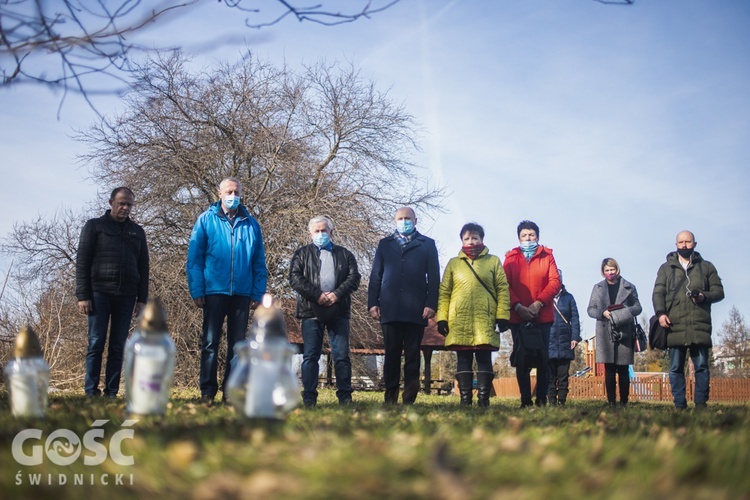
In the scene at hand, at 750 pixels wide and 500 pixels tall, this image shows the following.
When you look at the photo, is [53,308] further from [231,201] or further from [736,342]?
[736,342]

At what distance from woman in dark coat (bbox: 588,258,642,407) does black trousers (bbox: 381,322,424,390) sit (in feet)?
11.7

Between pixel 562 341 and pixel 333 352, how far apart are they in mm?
6018

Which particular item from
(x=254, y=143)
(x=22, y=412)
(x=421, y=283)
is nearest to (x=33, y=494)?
(x=22, y=412)

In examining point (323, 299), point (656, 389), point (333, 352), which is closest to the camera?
point (323, 299)

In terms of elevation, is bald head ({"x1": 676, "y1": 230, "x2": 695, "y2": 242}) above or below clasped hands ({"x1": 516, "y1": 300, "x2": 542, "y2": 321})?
above

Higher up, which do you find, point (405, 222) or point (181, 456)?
point (405, 222)

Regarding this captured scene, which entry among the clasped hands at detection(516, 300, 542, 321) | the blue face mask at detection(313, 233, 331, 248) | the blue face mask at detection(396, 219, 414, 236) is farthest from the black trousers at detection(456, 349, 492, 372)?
the blue face mask at detection(313, 233, 331, 248)

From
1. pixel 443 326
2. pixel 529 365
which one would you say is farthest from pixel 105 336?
pixel 529 365

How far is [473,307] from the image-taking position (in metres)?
7.95

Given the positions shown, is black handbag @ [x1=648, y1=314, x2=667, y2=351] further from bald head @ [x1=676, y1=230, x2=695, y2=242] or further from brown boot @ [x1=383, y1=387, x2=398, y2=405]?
brown boot @ [x1=383, y1=387, x2=398, y2=405]

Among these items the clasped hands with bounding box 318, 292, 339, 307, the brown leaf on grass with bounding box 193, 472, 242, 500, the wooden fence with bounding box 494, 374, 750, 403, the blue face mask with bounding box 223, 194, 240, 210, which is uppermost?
the blue face mask with bounding box 223, 194, 240, 210

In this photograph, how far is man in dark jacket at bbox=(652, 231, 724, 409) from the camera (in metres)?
8.66

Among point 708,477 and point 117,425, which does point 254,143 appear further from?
point 708,477

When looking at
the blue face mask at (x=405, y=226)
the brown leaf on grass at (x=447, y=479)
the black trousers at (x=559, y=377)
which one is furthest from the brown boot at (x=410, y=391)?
the brown leaf on grass at (x=447, y=479)
